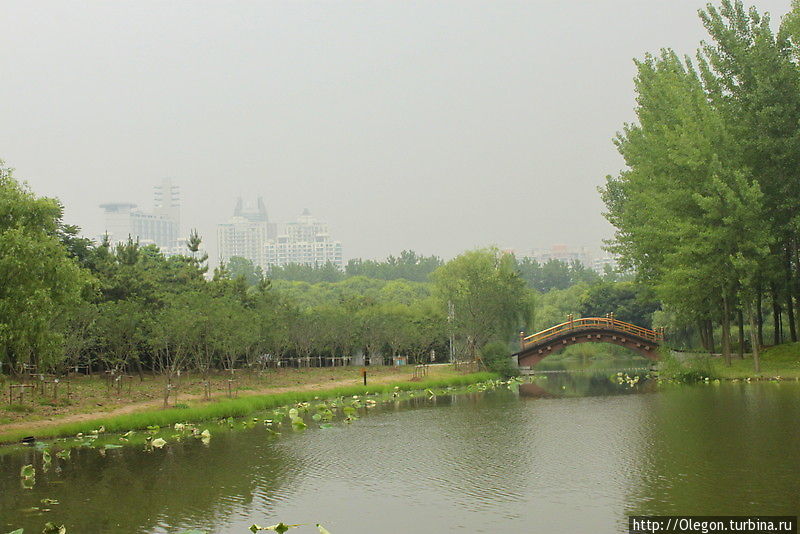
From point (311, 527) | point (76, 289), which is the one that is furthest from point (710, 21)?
point (311, 527)

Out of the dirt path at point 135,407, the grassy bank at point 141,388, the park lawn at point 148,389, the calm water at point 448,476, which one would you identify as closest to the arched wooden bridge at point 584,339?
the park lawn at point 148,389

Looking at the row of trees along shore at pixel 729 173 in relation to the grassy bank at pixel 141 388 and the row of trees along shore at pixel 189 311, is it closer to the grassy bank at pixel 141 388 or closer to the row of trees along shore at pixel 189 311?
the row of trees along shore at pixel 189 311

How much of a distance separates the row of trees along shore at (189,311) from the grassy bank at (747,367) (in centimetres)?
943

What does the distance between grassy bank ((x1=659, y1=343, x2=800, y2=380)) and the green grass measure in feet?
49.3

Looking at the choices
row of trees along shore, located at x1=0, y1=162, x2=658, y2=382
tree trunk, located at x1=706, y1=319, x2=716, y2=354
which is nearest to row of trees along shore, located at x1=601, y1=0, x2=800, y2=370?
tree trunk, located at x1=706, y1=319, x2=716, y2=354

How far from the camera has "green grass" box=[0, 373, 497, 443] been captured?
2414 centimetres

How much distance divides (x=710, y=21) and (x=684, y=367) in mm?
17301

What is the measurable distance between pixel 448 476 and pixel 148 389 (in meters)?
22.6

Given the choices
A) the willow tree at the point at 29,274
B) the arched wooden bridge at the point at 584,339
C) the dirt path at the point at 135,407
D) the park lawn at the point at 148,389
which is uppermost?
the willow tree at the point at 29,274

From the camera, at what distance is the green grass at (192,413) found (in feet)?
79.2

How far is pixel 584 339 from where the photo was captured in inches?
2178

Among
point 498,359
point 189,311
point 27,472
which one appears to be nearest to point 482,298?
point 498,359

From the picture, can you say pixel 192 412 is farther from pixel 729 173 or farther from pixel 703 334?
pixel 703 334

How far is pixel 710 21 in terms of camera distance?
37.0 metres
